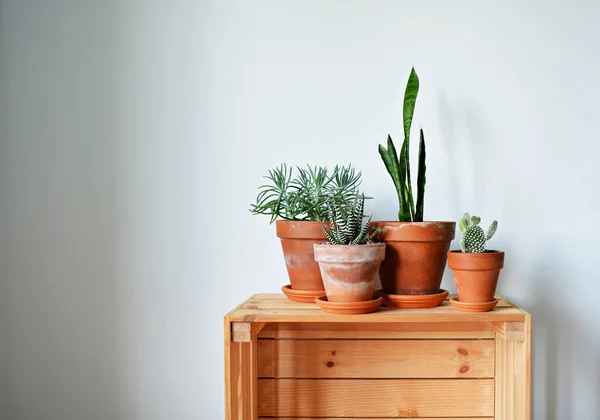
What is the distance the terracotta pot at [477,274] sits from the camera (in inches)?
41.9

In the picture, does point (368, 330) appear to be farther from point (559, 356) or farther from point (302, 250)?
point (559, 356)

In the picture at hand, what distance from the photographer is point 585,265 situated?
4.43 ft

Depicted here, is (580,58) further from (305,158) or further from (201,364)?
(201,364)

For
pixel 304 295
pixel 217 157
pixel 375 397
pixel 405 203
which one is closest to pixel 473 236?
pixel 405 203

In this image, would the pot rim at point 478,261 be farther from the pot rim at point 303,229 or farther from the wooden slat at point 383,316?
the pot rim at point 303,229

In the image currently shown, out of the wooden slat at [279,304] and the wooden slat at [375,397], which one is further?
the wooden slat at [375,397]

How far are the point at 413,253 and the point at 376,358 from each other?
348 millimetres

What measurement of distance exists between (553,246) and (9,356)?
142 centimetres

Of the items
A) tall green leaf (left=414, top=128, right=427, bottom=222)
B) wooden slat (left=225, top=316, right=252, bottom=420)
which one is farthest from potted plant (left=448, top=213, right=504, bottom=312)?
wooden slat (left=225, top=316, right=252, bottom=420)

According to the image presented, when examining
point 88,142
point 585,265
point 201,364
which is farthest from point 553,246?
point 88,142

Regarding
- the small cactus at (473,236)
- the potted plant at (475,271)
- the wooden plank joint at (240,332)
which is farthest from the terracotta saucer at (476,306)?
the wooden plank joint at (240,332)

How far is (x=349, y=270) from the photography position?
3.41 ft

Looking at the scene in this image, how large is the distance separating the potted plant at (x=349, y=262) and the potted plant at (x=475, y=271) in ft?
0.53

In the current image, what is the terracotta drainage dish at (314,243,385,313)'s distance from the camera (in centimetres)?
103
